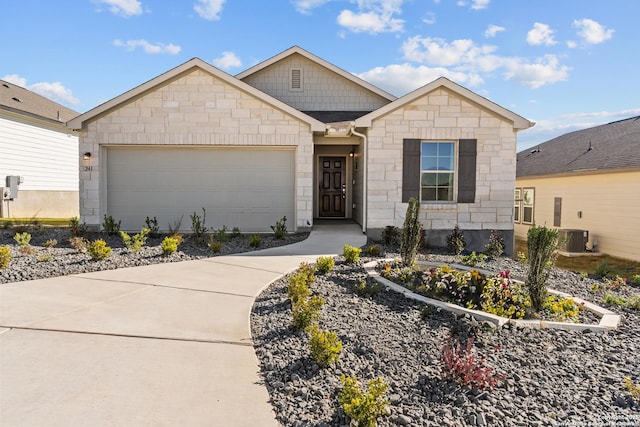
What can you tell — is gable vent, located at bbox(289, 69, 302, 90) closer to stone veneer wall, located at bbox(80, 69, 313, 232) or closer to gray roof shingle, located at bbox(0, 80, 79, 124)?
stone veneer wall, located at bbox(80, 69, 313, 232)

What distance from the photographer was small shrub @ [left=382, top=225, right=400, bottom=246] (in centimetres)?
1023

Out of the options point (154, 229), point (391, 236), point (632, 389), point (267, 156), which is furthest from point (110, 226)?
point (632, 389)

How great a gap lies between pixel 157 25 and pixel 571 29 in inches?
463

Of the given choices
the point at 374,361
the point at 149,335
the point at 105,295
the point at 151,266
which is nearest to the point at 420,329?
the point at 374,361

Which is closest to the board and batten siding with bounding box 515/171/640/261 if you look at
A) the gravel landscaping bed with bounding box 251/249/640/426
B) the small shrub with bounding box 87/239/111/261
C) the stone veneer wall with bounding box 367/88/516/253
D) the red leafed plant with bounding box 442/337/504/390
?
the stone veneer wall with bounding box 367/88/516/253

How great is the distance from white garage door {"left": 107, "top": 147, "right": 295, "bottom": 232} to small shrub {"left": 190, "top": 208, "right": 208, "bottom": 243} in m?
0.14

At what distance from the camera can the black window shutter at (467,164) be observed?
10.7 meters

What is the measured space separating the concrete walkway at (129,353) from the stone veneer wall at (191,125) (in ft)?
19.1

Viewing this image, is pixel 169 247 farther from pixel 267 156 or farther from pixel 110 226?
pixel 267 156

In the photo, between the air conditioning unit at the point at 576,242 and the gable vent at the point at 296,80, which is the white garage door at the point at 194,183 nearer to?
the gable vent at the point at 296,80

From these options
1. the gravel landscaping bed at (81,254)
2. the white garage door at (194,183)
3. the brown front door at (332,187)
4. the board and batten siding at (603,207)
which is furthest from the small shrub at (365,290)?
the brown front door at (332,187)

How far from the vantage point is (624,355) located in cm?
369

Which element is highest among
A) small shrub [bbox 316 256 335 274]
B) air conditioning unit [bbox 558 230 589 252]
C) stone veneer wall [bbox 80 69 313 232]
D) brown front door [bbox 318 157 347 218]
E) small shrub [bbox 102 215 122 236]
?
stone veneer wall [bbox 80 69 313 232]

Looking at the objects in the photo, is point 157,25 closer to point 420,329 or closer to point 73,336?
point 73,336
